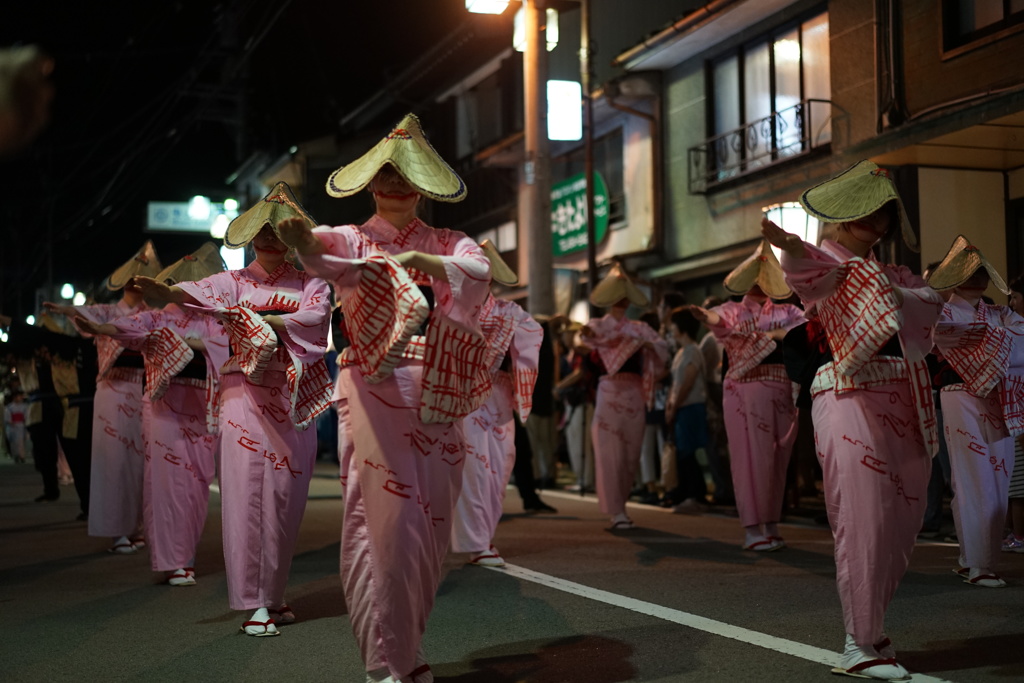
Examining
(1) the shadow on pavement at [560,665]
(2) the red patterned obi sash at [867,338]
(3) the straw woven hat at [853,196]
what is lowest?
(1) the shadow on pavement at [560,665]

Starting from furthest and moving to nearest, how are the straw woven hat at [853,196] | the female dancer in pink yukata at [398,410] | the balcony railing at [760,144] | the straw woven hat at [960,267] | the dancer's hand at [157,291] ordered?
the balcony railing at [760,144]
the straw woven hat at [960,267]
the dancer's hand at [157,291]
the straw woven hat at [853,196]
the female dancer in pink yukata at [398,410]

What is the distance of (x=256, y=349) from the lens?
6402 mm

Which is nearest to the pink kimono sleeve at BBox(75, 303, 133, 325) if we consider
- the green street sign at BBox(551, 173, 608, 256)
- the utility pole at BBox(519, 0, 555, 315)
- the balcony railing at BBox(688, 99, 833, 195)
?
the utility pole at BBox(519, 0, 555, 315)

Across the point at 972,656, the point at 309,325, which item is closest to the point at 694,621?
the point at 972,656

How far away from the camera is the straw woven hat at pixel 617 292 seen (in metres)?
11.6

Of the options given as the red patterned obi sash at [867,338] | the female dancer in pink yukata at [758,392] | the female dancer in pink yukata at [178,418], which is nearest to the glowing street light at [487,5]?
the female dancer in pink yukata at [758,392]

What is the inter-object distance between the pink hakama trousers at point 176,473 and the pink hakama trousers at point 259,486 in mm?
1655

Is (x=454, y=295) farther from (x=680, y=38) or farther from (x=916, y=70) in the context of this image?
(x=680, y=38)

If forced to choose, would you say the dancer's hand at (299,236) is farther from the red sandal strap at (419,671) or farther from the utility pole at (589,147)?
the utility pole at (589,147)

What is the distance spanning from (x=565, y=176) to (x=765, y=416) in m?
16.0

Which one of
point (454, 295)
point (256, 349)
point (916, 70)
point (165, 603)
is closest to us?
point (454, 295)

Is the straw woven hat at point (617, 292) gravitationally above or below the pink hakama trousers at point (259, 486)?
above

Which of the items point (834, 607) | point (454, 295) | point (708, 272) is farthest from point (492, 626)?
point (708, 272)

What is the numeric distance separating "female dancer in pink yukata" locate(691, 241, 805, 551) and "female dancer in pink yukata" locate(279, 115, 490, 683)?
474 cm
